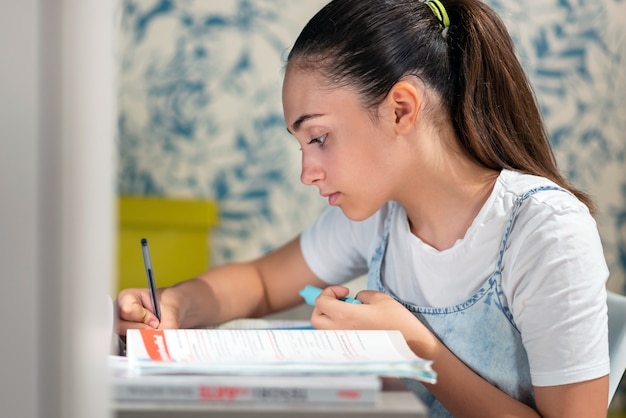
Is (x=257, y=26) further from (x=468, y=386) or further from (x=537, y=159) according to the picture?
(x=468, y=386)

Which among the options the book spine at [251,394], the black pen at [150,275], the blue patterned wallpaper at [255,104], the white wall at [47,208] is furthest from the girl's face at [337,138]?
the blue patterned wallpaper at [255,104]

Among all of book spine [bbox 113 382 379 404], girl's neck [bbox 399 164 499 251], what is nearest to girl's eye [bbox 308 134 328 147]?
girl's neck [bbox 399 164 499 251]

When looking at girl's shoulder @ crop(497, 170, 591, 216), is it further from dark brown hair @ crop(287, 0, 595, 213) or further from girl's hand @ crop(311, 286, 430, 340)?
girl's hand @ crop(311, 286, 430, 340)

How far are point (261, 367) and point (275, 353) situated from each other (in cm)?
6

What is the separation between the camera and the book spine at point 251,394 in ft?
2.37

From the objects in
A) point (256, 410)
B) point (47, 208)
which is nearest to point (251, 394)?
point (256, 410)

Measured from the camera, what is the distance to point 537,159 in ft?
4.00

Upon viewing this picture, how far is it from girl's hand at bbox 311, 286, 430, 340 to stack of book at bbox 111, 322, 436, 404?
7 cm

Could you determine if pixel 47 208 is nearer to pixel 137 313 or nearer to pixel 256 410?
pixel 256 410

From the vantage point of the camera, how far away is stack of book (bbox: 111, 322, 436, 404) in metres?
0.73

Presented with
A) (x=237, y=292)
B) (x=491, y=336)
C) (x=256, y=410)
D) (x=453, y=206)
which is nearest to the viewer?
(x=256, y=410)

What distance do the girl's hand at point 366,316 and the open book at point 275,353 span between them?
51 mm

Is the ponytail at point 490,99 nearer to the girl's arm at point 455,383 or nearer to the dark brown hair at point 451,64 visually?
the dark brown hair at point 451,64

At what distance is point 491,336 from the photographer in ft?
3.59
